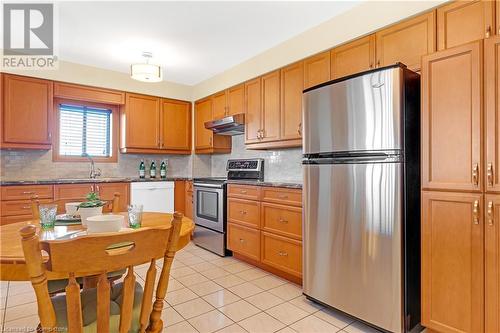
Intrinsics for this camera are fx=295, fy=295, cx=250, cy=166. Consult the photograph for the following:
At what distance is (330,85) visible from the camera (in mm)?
2168

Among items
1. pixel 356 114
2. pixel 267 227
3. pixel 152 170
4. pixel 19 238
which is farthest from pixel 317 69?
pixel 152 170

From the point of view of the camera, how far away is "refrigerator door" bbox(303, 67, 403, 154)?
1.82 meters

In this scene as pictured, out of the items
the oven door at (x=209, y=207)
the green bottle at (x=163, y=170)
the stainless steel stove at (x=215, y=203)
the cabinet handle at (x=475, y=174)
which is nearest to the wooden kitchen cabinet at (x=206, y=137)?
the stainless steel stove at (x=215, y=203)

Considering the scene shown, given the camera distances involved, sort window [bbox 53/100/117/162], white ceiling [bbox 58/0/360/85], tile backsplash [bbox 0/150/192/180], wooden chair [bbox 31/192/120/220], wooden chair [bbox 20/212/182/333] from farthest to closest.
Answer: window [bbox 53/100/117/162] → tile backsplash [bbox 0/150/192/180] → white ceiling [bbox 58/0/360/85] → wooden chair [bbox 31/192/120/220] → wooden chair [bbox 20/212/182/333]

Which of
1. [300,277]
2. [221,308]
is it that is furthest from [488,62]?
[221,308]

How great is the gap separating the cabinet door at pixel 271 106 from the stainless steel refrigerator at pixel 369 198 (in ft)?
3.45

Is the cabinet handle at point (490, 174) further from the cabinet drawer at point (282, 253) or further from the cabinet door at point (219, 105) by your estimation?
the cabinet door at point (219, 105)

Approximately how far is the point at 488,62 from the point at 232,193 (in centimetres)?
263

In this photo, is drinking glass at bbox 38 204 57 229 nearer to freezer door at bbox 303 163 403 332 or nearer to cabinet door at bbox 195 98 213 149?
freezer door at bbox 303 163 403 332

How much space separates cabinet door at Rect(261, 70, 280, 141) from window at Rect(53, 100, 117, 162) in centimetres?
244

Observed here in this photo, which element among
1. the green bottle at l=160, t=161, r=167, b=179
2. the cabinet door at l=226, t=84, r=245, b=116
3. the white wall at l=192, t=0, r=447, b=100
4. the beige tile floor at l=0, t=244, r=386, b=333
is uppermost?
the white wall at l=192, t=0, r=447, b=100

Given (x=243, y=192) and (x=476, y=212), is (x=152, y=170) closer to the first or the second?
(x=243, y=192)

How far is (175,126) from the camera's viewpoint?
473 cm

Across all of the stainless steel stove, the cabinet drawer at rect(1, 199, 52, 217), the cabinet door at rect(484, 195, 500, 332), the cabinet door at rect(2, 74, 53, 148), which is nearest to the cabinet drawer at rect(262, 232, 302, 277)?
the stainless steel stove
